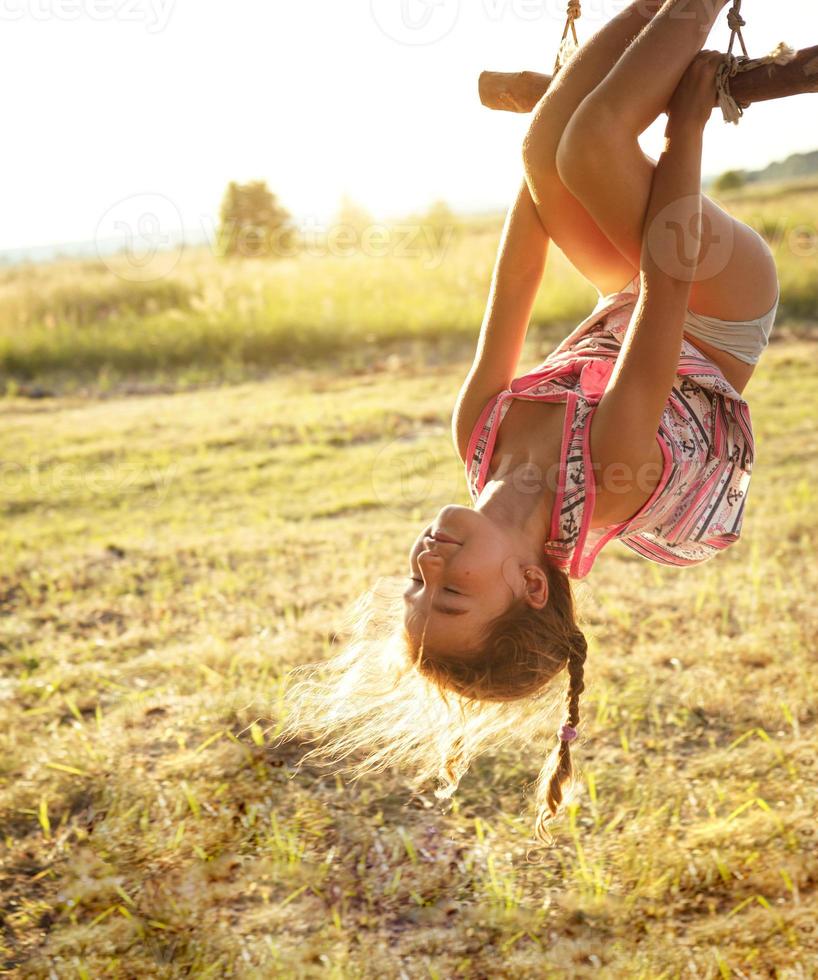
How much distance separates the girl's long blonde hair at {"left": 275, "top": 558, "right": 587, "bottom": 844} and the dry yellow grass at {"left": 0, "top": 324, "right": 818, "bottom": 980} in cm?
39

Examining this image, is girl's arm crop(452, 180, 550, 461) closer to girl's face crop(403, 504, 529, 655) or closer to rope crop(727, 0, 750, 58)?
girl's face crop(403, 504, 529, 655)

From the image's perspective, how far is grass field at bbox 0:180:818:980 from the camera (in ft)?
7.94

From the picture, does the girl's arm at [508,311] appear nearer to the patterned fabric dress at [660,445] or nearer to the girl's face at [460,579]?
the patterned fabric dress at [660,445]

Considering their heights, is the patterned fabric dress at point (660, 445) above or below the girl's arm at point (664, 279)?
below

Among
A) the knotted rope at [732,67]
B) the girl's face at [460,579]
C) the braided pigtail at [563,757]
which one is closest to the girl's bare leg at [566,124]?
the knotted rope at [732,67]

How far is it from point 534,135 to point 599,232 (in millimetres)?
261

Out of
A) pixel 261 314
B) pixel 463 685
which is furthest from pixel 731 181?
pixel 463 685

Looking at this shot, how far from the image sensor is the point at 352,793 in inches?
117

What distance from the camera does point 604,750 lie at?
10.3 feet

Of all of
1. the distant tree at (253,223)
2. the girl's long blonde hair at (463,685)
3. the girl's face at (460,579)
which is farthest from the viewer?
the distant tree at (253,223)

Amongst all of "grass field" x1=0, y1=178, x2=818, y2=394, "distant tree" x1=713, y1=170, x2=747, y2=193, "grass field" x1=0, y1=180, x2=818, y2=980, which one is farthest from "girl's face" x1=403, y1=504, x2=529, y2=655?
"distant tree" x1=713, y1=170, x2=747, y2=193

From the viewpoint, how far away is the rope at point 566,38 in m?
2.28

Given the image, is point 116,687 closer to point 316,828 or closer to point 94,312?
point 316,828

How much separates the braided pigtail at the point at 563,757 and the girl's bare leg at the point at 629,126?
877 mm
